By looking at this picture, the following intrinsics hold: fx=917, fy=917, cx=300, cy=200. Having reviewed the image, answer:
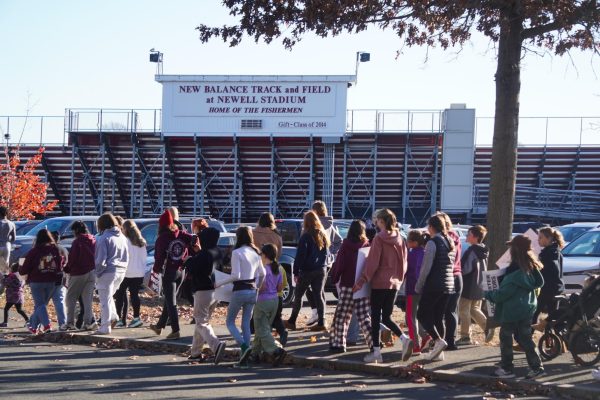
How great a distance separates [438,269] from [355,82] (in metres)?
23.5

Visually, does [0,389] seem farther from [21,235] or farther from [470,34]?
[21,235]

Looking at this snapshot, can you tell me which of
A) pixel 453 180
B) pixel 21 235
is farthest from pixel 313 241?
pixel 453 180

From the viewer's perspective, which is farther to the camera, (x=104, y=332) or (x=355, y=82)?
(x=355, y=82)

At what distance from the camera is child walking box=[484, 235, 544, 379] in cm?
1036

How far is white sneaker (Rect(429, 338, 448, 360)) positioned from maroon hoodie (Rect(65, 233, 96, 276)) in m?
5.60

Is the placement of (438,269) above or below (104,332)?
above

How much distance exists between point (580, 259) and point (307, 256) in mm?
6660

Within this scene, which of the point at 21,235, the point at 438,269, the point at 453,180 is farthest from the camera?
the point at 453,180

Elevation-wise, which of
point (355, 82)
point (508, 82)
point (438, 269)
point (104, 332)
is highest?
point (355, 82)

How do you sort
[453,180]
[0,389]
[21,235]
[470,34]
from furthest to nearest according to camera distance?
1. [453,180]
2. [21,235]
3. [470,34]
4. [0,389]

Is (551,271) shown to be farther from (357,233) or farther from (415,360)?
(357,233)

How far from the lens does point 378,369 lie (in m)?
11.2

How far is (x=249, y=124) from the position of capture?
34750mm

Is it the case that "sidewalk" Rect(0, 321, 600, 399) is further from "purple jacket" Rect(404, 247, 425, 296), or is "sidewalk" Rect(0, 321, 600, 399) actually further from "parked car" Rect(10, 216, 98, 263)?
"parked car" Rect(10, 216, 98, 263)
